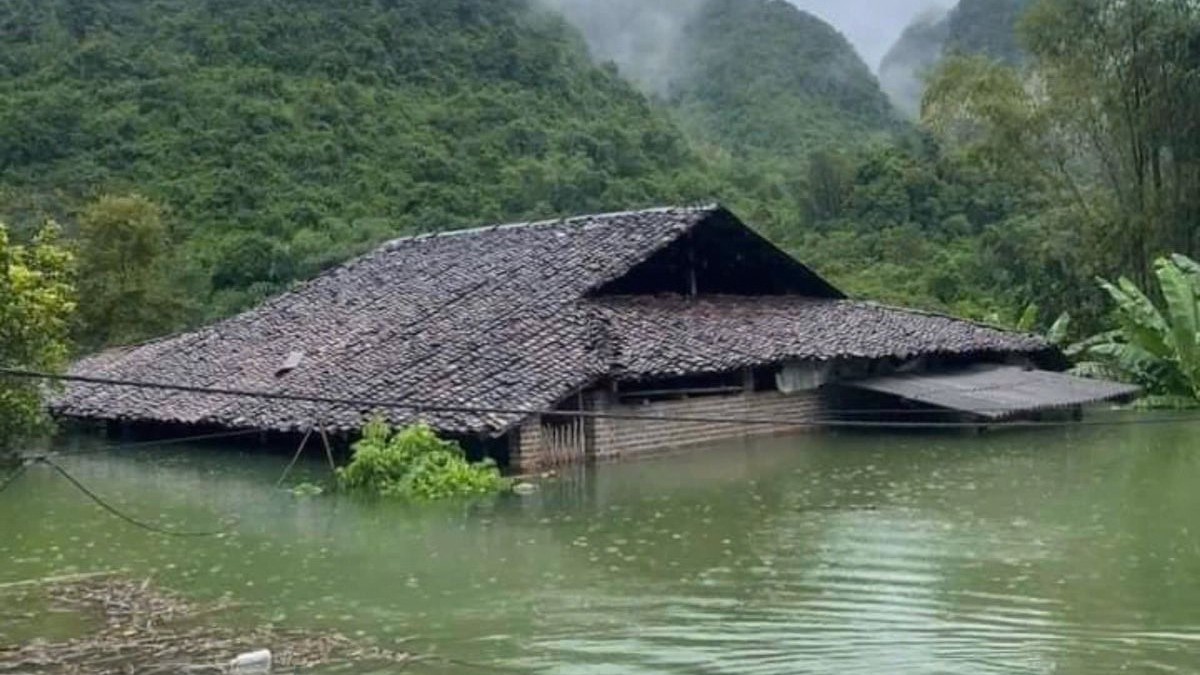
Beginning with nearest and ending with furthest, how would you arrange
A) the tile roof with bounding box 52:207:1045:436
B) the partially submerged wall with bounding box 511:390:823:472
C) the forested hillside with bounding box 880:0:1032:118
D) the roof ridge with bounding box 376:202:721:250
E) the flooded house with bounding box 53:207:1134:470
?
the partially submerged wall with bounding box 511:390:823:472 → the flooded house with bounding box 53:207:1134:470 → the tile roof with bounding box 52:207:1045:436 → the roof ridge with bounding box 376:202:721:250 → the forested hillside with bounding box 880:0:1032:118

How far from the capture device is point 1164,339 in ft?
66.5

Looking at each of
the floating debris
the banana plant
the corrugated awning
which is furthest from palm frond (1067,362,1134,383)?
the floating debris

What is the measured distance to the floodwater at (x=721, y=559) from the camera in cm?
788

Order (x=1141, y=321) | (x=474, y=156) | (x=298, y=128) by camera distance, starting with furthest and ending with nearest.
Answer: (x=474, y=156), (x=298, y=128), (x=1141, y=321)

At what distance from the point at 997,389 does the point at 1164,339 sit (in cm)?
322

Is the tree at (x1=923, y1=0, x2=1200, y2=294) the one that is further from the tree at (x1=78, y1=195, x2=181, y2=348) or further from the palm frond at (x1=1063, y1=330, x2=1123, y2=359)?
the tree at (x1=78, y1=195, x2=181, y2=348)

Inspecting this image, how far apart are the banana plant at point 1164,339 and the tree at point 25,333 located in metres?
14.4

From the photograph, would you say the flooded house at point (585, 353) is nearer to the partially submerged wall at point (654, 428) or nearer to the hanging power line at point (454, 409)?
the partially submerged wall at point (654, 428)

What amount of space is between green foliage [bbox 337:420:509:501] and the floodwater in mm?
531

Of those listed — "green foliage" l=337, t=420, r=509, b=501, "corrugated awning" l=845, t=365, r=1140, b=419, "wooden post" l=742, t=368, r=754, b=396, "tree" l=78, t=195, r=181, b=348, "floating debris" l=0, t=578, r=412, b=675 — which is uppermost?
"tree" l=78, t=195, r=181, b=348

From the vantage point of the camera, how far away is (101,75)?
3619cm

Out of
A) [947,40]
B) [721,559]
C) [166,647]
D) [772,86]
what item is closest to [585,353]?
[721,559]

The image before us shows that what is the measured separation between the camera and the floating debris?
766cm

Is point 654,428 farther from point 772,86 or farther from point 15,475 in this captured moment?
point 772,86
